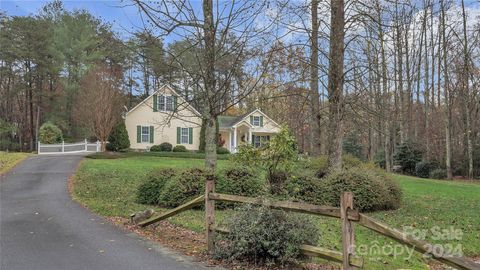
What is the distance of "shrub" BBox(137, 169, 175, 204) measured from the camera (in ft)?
37.4

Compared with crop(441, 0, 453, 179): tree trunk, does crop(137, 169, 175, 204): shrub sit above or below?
below

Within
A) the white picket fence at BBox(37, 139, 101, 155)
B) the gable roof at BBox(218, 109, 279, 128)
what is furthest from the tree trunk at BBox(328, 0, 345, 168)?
the white picket fence at BBox(37, 139, 101, 155)

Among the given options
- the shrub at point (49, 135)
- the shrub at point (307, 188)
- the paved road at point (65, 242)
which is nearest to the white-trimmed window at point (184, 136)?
the shrub at point (49, 135)

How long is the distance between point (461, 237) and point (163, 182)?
705cm

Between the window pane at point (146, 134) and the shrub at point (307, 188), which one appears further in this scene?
the window pane at point (146, 134)

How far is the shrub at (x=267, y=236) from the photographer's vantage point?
540 centimetres

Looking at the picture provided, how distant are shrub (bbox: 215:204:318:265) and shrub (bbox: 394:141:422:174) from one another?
2691 cm

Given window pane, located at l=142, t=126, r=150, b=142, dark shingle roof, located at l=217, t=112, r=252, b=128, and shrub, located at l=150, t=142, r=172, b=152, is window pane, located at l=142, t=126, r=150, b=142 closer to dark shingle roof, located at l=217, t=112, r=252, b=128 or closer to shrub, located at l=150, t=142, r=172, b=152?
shrub, located at l=150, t=142, r=172, b=152

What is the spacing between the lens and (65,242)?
22.9ft

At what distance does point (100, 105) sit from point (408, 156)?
21846 mm

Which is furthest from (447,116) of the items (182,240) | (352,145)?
(182,240)

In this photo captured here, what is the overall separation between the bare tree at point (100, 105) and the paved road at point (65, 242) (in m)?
17.9

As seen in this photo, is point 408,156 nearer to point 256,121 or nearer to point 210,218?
point 256,121

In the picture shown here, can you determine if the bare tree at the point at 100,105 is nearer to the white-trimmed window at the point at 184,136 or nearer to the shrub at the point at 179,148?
the shrub at the point at 179,148
